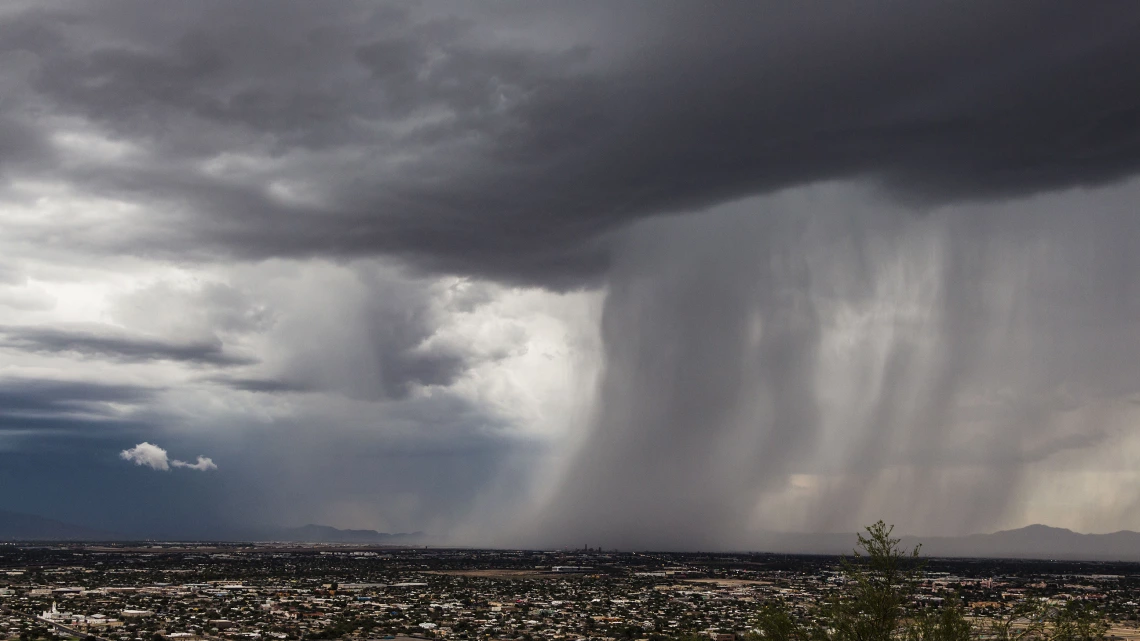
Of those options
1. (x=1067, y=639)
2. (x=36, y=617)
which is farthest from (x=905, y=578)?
(x=36, y=617)

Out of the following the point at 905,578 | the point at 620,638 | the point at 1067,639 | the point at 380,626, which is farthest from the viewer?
the point at 380,626

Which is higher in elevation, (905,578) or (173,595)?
(905,578)

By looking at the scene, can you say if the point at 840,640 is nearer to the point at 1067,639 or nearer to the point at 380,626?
the point at 1067,639

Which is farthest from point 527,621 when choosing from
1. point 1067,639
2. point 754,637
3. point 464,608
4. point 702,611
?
point 1067,639


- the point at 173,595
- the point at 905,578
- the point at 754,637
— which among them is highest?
the point at 905,578

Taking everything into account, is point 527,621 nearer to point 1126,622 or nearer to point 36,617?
point 36,617

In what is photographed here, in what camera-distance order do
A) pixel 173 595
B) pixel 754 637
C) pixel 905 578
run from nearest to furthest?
pixel 905 578, pixel 754 637, pixel 173 595

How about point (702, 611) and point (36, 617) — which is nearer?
point (36, 617)

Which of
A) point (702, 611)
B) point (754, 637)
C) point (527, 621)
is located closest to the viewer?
point (754, 637)

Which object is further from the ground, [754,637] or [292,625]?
[754,637]
